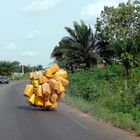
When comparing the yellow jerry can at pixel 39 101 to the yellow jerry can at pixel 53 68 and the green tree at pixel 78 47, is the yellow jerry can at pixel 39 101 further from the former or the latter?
the green tree at pixel 78 47

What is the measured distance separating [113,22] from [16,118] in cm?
2364

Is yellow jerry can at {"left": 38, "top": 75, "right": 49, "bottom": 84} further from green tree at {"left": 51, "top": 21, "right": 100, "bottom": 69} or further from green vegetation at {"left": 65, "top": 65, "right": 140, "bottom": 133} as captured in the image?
green tree at {"left": 51, "top": 21, "right": 100, "bottom": 69}

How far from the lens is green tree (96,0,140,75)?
4119 centimetres

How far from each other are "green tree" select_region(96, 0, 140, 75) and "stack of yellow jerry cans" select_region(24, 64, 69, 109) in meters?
18.6

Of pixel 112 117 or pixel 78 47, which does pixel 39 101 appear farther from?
pixel 78 47

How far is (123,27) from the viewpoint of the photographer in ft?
135

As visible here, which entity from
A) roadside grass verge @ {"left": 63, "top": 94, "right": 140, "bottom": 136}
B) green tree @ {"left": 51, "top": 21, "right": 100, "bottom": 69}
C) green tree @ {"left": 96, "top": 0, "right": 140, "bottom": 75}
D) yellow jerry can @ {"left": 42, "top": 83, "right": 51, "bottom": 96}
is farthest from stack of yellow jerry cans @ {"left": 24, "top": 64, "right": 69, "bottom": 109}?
green tree @ {"left": 51, "top": 21, "right": 100, "bottom": 69}

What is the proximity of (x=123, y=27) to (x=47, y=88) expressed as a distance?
788 inches

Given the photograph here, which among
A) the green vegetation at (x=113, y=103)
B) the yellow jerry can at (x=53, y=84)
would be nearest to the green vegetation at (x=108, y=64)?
the green vegetation at (x=113, y=103)

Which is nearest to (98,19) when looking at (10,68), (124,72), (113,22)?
(113,22)

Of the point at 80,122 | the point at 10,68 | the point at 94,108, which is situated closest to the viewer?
the point at 80,122

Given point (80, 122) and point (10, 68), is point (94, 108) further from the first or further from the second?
point (10, 68)

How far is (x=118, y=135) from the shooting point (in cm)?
1438

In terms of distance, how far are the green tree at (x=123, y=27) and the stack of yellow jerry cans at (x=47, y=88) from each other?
18.6m
